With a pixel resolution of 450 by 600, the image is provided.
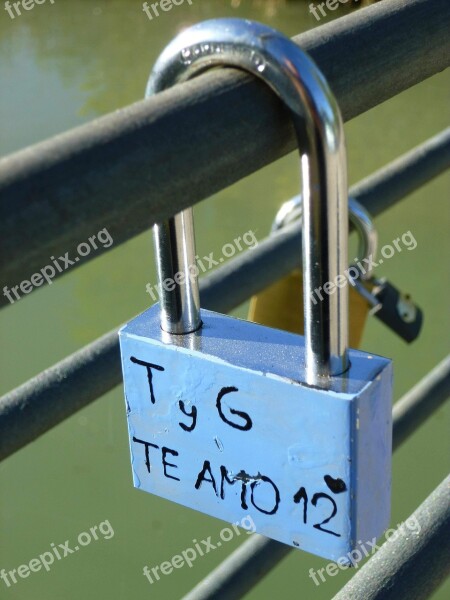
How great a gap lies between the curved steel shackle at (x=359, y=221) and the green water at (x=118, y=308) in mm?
871

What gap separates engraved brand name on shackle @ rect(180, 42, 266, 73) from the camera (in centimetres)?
34

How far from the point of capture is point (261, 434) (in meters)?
0.44

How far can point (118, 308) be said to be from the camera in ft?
8.18

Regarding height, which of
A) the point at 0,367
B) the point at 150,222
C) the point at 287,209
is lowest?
the point at 0,367

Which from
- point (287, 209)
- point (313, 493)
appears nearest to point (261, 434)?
point (313, 493)

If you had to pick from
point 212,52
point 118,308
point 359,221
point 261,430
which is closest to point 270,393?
point 261,430

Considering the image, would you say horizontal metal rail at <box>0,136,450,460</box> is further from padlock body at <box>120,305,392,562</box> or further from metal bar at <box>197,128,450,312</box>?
padlock body at <box>120,305,392,562</box>

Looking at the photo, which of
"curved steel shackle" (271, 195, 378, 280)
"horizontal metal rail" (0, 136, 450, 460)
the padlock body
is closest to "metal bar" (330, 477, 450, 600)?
the padlock body

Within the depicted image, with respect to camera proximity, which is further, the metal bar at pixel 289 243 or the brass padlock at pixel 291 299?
the brass padlock at pixel 291 299

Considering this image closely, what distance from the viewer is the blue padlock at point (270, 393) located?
38 centimetres

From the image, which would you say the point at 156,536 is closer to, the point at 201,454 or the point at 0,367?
the point at 0,367

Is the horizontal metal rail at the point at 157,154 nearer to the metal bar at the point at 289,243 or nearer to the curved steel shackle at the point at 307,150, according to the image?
the curved steel shackle at the point at 307,150

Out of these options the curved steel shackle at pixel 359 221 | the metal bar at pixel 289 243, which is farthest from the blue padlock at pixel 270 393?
the curved steel shackle at pixel 359 221

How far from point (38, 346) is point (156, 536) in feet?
1.92
